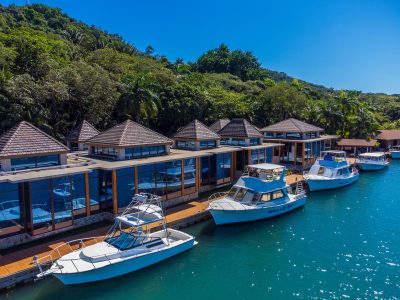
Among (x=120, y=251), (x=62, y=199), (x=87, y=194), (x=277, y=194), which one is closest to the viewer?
(x=120, y=251)

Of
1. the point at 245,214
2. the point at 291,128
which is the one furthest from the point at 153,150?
the point at 291,128

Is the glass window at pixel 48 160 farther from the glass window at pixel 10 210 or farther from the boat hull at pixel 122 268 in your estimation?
the boat hull at pixel 122 268

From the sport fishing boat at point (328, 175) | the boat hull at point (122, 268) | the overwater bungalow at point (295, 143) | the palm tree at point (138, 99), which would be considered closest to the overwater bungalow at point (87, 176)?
the boat hull at point (122, 268)

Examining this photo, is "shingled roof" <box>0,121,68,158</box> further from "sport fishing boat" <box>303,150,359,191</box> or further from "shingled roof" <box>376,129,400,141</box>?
"shingled roof" <box>376,129,400,141</box>

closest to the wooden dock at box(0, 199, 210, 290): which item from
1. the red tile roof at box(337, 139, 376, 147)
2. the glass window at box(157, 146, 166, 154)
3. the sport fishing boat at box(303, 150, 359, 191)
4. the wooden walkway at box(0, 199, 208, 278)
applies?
the wooden walkway at box(0, 199, 208, 278)

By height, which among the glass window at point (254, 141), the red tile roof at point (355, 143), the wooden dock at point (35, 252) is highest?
the glass window at point (254, 141)

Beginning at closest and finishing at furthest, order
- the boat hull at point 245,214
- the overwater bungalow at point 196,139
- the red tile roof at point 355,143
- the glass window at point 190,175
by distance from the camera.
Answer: the boat hull at point 245,214, the glass window at point 190,175, the overwater bungalow at point 196,139, the red tile roof at point 355,143

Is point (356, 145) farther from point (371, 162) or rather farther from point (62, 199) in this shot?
point (62, 199)
